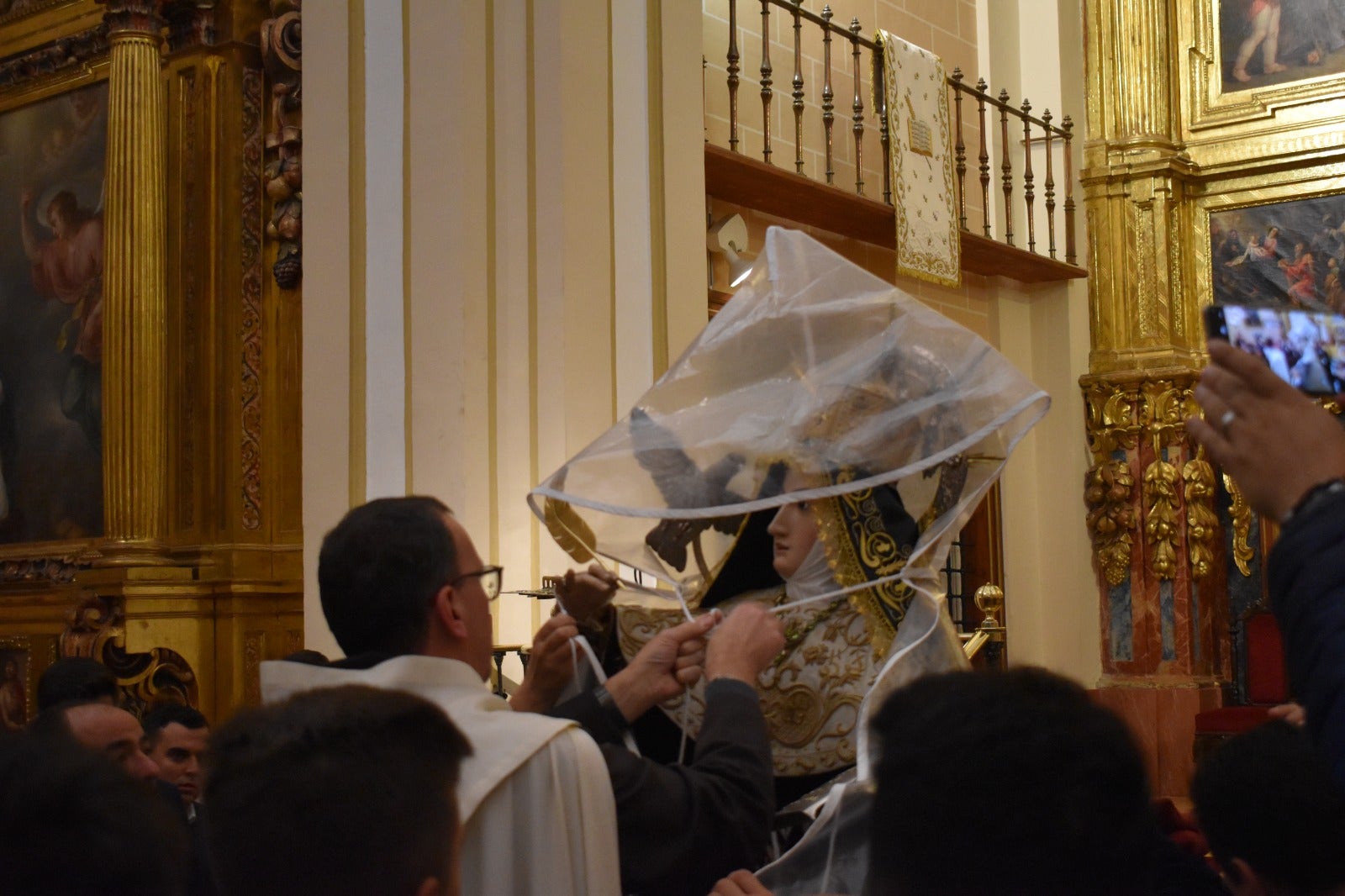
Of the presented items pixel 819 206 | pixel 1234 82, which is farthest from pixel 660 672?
pixel 1234 82

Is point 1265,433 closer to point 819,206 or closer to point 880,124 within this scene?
point 819,206

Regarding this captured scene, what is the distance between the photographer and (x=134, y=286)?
7621 millimetres

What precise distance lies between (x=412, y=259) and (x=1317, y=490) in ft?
13.7

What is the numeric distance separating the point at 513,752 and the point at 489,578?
55 cm

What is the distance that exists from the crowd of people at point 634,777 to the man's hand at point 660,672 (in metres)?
0.01

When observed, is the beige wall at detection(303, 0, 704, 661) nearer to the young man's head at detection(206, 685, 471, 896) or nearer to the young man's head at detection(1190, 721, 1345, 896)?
the young man's head at detection(1190, 721, 1345, 896)

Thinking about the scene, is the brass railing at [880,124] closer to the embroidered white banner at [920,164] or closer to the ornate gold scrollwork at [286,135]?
the embroidered white banner at [920,164]

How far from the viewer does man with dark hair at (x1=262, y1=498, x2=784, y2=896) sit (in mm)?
2125


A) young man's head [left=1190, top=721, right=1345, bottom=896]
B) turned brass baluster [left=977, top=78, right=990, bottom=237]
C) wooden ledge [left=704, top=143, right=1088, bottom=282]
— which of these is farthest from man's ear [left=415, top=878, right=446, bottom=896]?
turned brass baluster [left=977, top=78, right=990, bottom=237]

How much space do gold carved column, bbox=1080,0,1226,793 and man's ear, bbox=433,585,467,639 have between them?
9.21 metres

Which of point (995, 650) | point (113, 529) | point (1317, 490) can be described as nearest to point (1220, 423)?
point (1317, 490)

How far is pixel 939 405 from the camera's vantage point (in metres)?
3.00

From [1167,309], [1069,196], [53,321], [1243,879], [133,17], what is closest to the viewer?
[1243,879]

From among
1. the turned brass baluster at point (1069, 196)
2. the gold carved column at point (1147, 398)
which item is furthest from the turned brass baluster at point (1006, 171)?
the gold carved column at point (1147, 398)
